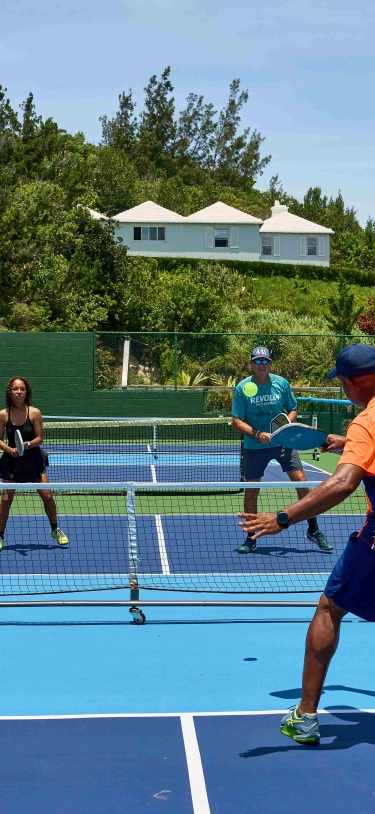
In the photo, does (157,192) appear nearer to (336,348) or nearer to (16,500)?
(336,348)

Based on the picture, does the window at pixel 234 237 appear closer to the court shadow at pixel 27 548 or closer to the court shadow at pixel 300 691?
the court shadow at pixel 27 548

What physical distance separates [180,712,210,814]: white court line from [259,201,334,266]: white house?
190 feet

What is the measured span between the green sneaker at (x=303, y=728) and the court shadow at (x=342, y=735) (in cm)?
7

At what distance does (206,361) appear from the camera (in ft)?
97.2

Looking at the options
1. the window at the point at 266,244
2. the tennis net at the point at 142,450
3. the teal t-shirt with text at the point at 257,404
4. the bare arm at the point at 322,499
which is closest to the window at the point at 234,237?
the window at the point at 266,244

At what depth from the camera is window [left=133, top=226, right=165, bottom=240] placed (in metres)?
58.7

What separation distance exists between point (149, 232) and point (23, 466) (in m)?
50.2

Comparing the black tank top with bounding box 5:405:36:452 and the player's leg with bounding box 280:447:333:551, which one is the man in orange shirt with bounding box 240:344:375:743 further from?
the black tank top with bounding box 5:405:36:452

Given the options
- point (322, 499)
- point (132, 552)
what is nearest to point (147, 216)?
point (132, 552)

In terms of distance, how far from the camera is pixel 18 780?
14.6ft

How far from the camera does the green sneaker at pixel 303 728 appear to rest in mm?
4727

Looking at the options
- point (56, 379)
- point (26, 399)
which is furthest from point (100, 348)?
point (26, 399)

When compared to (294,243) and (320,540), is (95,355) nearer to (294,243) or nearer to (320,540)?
(320,540)

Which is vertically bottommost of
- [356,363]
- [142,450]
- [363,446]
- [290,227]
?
[142,450]
